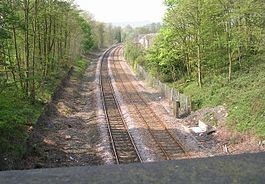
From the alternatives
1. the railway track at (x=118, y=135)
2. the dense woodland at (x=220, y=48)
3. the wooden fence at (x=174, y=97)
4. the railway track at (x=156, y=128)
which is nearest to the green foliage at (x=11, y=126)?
the railway track at (x=118, y=135)

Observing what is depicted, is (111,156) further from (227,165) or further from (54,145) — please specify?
(227,165)

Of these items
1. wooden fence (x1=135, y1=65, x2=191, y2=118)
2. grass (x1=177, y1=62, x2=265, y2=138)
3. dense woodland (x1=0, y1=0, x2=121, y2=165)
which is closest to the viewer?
dense woodland (x1=0, y1=0, x2=121, y2=165)

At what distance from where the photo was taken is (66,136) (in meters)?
20.4

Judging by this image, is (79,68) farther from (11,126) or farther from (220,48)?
(11,126)

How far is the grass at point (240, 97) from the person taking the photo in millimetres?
19422

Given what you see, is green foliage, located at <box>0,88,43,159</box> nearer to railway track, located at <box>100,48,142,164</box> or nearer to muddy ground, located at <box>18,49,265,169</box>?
muddy ground, located at <box>18,49,265,169</box>

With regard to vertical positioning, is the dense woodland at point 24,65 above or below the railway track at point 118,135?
above

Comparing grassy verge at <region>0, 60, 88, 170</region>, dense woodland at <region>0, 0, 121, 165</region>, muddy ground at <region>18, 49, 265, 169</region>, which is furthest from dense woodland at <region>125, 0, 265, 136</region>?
grassy verge at <region>0, 60, 88, 170</region>

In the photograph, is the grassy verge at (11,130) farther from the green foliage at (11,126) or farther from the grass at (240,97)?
the grass at (240,97)

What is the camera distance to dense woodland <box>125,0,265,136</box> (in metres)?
24.3

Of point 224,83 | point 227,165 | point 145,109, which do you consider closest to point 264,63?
point 224,83

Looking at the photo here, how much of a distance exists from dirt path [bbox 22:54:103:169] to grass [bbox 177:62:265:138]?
7451 millimetres

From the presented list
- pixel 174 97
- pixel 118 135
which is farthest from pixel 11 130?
pixel 174 97

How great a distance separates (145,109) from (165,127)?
5684 mm
